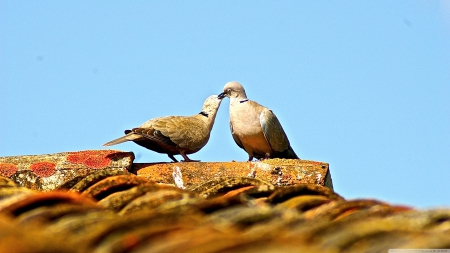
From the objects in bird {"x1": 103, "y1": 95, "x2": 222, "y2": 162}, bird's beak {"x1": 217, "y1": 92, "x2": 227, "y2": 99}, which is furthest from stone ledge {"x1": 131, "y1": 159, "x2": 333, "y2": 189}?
bird's beak {"x1": 217, "y1": 92, "x2": 227, "y2": 99}

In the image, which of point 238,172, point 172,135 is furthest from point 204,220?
point 172,135

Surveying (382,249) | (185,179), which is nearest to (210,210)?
(382,249)

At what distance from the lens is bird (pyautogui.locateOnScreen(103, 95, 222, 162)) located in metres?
8.87

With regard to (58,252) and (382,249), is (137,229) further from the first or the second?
(382,249)

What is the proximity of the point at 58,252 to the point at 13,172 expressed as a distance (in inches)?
184

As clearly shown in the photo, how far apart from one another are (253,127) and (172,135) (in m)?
1.25

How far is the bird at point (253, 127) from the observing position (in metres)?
9.88

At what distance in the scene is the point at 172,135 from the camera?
886 centimetres

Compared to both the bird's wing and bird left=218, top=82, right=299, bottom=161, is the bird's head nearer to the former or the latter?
bird left=218, top=82, right=299, bottom=161

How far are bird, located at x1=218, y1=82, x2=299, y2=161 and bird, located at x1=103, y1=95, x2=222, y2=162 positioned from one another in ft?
2.32

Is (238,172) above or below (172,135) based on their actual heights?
below

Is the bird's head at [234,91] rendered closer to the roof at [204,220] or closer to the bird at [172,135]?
the bird at [172,135]

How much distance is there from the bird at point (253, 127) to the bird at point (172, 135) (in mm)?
706

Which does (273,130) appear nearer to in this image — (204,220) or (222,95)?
(222,95)
